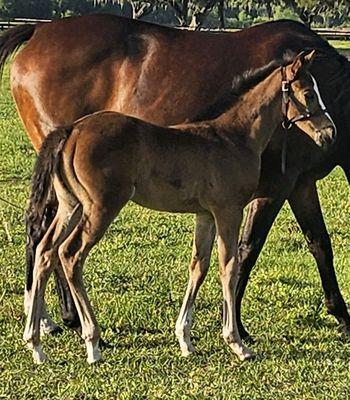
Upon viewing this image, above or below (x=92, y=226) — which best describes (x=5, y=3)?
below

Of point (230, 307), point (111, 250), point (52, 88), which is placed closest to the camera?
point (230, 307)

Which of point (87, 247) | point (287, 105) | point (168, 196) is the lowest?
point (87, 247)

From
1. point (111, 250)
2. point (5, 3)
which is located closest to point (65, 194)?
point (111, 250)

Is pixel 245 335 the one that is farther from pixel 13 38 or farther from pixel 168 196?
pixel 13 38

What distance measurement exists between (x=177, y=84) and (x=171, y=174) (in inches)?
47.3

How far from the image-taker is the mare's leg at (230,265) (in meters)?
4.61

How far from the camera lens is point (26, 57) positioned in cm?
Result: 589

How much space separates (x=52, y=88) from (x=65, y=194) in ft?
4.75

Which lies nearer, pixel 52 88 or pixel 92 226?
pixel 92 226

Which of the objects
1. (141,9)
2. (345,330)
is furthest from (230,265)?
(141,9)

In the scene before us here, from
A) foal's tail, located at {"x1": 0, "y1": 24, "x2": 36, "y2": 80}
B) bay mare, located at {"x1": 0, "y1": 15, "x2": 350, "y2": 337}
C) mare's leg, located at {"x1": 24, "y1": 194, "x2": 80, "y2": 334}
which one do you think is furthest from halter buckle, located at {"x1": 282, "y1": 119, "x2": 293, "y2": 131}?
foal's tail, located at {"x1": 0, "y1": 24, "x2": 36, "y2": 80}

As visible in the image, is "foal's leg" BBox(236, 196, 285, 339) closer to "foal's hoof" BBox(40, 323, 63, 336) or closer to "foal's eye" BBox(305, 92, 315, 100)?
"foal's eye" BBox(305, 92, 315, 100)

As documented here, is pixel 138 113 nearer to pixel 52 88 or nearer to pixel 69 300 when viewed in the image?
pixel 52 88

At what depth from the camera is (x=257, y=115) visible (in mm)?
4738
